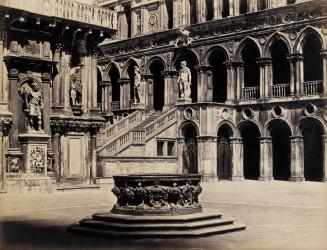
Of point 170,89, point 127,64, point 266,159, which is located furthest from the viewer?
point 127,64

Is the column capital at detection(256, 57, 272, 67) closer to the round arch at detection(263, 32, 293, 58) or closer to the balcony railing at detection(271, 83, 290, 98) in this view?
the round arch at detection(263, 32, 293, 58)

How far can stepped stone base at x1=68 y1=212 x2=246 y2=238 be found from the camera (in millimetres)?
11570

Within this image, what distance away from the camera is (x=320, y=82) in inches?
1266

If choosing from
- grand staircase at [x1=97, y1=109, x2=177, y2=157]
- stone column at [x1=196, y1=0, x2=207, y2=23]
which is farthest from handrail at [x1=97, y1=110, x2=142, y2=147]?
stone column at [x1=196, y1=0, x2=207, y2=23]

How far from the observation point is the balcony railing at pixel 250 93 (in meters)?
35.7

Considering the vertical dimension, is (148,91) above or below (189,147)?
above

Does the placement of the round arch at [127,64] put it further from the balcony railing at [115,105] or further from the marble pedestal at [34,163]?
the marble pedestal at [34,163]

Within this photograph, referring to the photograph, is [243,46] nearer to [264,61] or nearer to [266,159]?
[264,61]

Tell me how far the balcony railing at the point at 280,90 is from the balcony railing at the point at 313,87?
4.26 feet

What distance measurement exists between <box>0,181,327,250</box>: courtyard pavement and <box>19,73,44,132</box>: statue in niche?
2826mm

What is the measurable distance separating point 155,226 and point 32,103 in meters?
11.7

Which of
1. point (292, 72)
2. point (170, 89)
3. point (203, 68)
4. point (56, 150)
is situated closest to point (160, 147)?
point (170, 89)

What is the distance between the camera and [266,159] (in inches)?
1345

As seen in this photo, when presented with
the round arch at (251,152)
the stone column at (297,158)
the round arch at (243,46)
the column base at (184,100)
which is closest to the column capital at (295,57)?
the round arch at (243,46)
